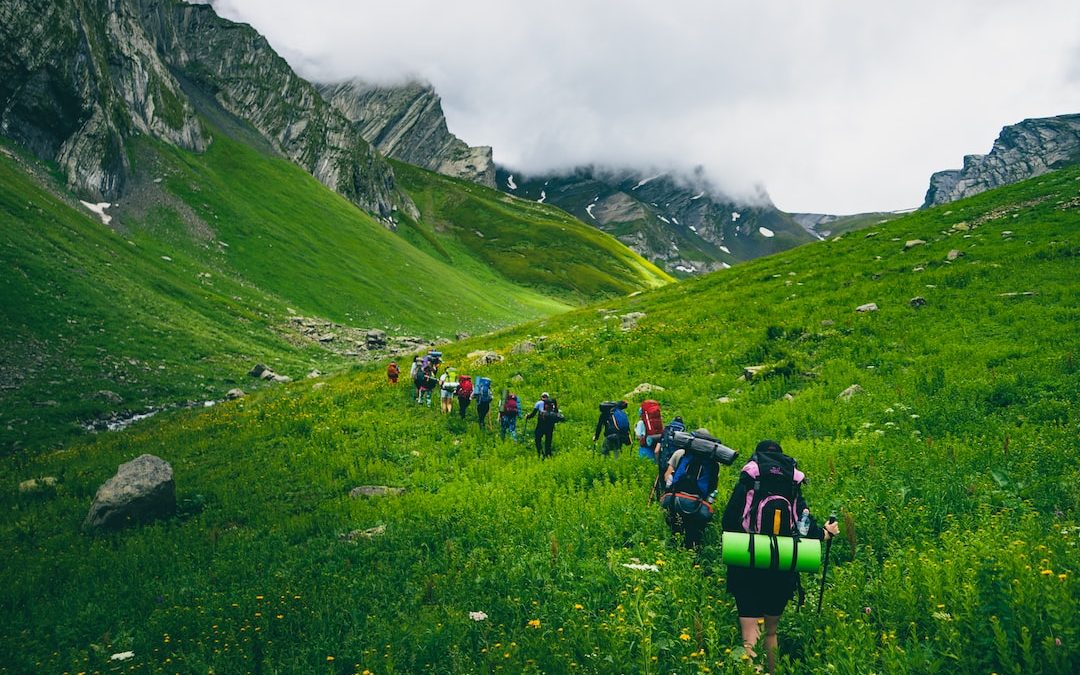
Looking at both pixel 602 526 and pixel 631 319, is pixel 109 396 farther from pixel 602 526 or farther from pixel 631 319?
pixel 602 526

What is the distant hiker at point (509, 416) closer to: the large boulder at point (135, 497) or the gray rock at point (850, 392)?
the large boulder at point (135, 497)

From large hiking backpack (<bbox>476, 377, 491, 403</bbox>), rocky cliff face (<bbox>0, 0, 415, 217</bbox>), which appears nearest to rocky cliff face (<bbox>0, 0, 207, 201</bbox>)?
rocky cliff face (<bbox>0, 0, 415, 217</bbox>)

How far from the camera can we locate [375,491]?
43.7 ft

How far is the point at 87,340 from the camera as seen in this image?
30016 millimetres

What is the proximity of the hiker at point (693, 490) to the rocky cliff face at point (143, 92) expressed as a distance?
73945mm

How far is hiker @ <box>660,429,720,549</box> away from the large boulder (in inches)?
469

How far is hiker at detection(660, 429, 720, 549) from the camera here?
7879 millimetres

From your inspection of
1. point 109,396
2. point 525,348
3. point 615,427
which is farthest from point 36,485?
point 525,348

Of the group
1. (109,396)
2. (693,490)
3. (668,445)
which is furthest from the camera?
(109,396)

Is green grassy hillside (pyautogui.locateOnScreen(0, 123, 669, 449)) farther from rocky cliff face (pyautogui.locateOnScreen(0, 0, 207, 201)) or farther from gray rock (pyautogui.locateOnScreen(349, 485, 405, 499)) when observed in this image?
gray rock (pyautogui.locateOnScreen(349, 485, 405, 499))

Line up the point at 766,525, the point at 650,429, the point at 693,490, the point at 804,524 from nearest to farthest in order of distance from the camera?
1. the point at 766,525
2. the point at 804,524
3. the point at 693,490
4. the point at 650,429

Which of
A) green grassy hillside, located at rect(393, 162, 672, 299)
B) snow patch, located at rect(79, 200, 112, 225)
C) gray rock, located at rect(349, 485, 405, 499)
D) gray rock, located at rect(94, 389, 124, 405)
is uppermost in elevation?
green grassy hillside, located at rect(393, 162, 672, 299)

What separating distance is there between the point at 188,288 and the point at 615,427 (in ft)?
155

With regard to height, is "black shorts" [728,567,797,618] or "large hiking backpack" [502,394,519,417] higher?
"black shorts" [728,567,797,618]
